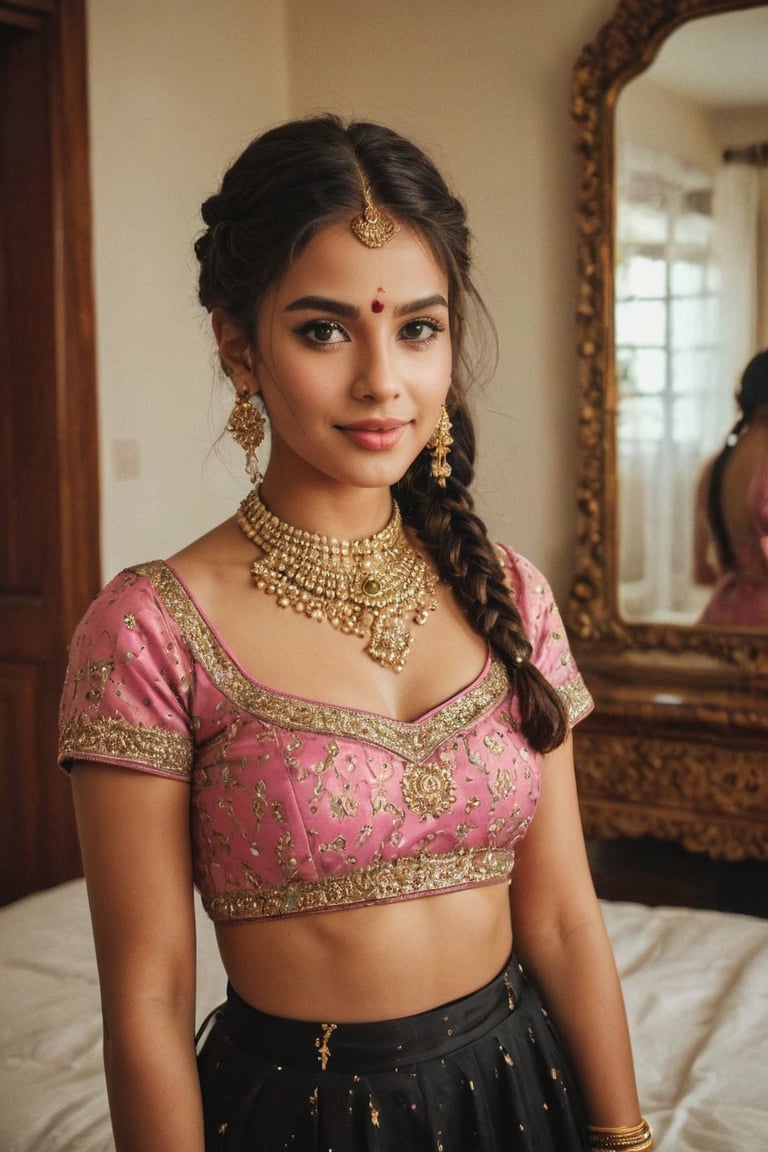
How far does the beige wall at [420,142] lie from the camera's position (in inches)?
135

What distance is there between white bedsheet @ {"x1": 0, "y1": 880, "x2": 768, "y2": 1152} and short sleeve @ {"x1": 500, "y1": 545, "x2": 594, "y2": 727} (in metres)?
0.58

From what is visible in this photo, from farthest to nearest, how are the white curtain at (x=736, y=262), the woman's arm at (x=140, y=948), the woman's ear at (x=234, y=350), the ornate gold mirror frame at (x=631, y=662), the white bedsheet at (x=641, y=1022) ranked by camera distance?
1. the white curtain at (x=736, y=262)
2. the ornate gold mirror frame at (x=631, y=662)
3. the white bedsheet at (x=641, y=1022)
4. the woman's ear at (x=234, y=350)
5. the woman's arm at (x=140, y=948)

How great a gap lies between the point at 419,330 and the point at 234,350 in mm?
177

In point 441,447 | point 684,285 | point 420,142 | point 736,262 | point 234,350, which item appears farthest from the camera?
point 420,142

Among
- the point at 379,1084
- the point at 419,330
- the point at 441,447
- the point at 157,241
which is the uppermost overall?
the point at 157,241

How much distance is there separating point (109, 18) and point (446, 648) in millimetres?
2758

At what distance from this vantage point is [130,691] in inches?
41.4

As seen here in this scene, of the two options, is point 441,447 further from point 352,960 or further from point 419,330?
point 352,960

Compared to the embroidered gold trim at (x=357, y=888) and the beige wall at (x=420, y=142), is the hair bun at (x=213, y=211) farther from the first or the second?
the beige wall at (x=420, y=142)

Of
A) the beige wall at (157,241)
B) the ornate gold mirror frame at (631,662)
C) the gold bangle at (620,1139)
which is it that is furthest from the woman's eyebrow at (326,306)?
the beige wall at (157,241)

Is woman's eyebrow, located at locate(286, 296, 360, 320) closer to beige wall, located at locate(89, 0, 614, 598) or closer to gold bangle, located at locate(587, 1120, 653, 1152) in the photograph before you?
gold bangle, located at locate(587, 1120, 653, 1152)

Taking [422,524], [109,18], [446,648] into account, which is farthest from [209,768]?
[109,18]

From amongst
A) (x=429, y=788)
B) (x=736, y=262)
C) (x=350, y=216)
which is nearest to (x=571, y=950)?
(x=429, y=788)

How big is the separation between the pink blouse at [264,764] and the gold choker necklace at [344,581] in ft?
0.29
